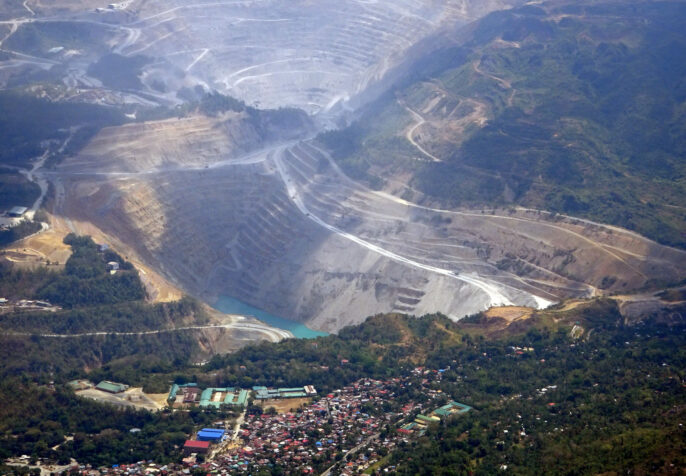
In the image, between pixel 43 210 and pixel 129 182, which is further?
pixel 129 182

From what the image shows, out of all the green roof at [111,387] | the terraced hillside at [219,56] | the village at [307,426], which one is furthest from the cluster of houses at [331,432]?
the terraced hillside at [219,56]

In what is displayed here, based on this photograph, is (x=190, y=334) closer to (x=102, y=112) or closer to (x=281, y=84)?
(x=102, y=112)

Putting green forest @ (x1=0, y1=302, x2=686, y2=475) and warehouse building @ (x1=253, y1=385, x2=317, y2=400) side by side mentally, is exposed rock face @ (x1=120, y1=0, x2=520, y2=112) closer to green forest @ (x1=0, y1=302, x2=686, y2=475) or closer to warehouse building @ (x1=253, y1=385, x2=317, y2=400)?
green forest @ (x1=0, y1=302, x2=686, y2=475)

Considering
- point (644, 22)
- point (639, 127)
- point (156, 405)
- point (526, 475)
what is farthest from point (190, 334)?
point (644, 22)

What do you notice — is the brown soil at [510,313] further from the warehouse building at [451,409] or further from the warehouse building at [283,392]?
the warehouse building at [283,392]

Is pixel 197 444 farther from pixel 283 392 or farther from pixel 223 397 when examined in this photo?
pixel 283 392

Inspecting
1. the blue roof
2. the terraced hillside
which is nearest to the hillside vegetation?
the terraced hillside

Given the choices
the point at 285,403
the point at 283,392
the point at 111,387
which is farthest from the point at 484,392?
the point at 111,387
